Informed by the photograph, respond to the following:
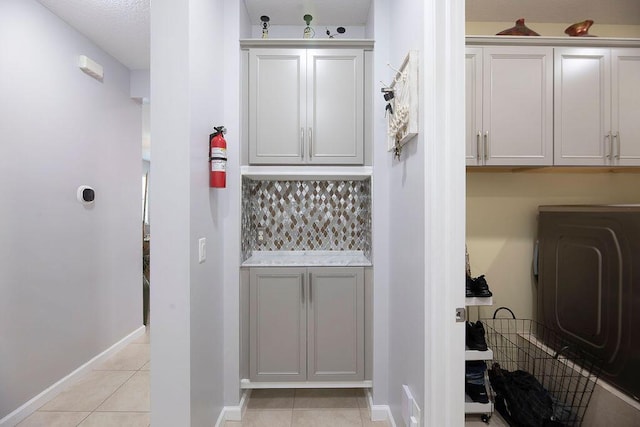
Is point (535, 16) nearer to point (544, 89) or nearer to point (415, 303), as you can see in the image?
point (544, 89)

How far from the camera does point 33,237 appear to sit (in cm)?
207

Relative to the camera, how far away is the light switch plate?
1.54 m

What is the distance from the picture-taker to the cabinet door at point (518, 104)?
1.84m

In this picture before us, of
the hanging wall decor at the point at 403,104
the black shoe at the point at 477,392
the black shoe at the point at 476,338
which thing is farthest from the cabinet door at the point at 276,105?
the black shoe at the point at 477,392

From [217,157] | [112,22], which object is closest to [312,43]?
[217,157]

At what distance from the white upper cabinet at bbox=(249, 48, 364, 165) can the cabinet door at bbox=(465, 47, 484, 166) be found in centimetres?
64

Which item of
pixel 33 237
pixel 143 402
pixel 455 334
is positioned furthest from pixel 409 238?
pixel 33 237

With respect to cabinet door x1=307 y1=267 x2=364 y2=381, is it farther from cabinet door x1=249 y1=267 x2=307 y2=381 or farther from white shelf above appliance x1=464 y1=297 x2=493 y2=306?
white shelf above appliance x1=464 y1=297 x2=493 y2=306

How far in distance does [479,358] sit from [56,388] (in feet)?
9.55

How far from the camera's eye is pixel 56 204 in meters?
2.25

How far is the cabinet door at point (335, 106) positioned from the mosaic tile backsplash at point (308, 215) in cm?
41

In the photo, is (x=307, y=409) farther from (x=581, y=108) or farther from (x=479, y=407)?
(x=581, y=108)

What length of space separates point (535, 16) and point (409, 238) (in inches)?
78.6

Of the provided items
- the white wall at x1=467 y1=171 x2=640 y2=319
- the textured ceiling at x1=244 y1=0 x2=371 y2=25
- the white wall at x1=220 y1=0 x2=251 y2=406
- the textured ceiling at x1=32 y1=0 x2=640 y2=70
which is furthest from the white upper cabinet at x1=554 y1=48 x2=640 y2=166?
the white wall at x1=220 y1=0 x2=251 y2=406
